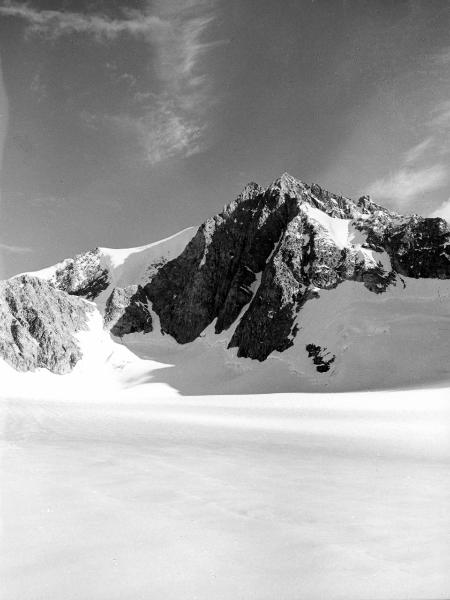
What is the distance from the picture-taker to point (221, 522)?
5.38 meters

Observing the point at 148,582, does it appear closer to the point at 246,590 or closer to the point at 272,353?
the point at 246,590

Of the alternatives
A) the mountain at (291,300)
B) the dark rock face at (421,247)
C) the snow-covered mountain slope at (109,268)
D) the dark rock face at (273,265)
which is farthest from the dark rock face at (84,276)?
the dark rock face at (421,247)

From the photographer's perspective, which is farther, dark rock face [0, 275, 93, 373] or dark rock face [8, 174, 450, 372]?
dark rock face [0, 275, 93, 373]

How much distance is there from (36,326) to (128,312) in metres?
21.7

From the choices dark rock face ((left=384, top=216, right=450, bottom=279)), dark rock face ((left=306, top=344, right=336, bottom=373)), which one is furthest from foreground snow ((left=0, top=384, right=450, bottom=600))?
dark rock face ((left=384, top=216, right=450, bottom=279))

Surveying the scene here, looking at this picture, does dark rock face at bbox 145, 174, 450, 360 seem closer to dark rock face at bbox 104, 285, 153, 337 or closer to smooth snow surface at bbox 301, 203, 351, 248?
smooth snow surface at bbox 301, 203, 351, 248

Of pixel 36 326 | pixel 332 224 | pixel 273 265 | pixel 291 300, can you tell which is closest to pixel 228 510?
pixel 291 300

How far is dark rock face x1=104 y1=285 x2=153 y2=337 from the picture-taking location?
92875mm

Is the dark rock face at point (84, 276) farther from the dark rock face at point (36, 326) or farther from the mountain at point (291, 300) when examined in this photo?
the dark rock face at point (36, 326)

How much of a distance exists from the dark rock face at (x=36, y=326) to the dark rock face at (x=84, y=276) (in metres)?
19.1

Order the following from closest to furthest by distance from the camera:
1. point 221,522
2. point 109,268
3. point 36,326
Answer: point 221,522, point 36,326, point 109,268

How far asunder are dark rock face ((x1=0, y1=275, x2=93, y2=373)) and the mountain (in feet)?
1.31

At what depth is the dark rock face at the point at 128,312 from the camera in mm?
92875

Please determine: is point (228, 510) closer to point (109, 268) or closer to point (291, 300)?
point (291, 300)
